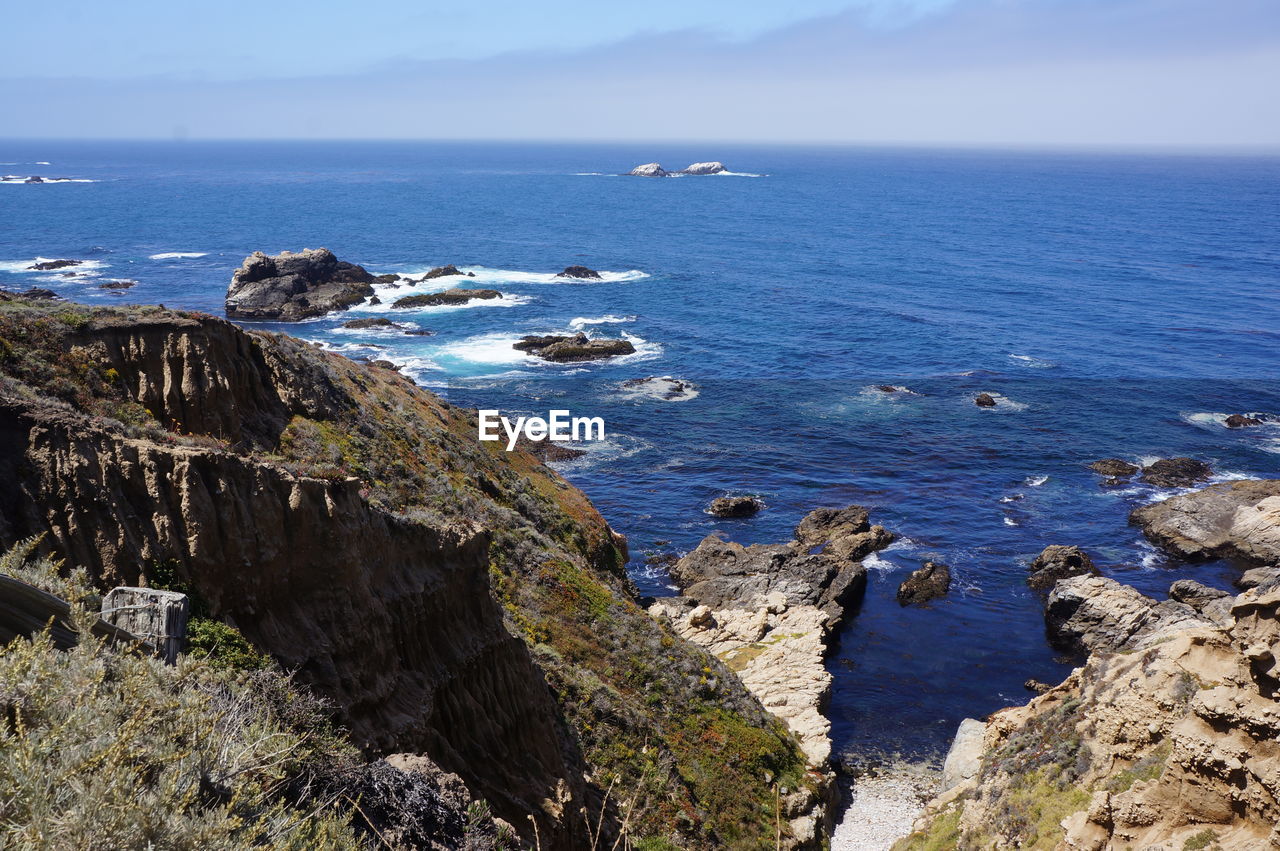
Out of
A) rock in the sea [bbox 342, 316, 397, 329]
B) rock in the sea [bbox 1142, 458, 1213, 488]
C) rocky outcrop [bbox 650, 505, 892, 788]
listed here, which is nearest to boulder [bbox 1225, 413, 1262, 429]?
rock in the sea [bbox 1142, 458, 1213, 488]

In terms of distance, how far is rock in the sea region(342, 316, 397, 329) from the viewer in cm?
8981

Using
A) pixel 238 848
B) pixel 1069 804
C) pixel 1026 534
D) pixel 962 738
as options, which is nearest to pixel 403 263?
pixel 1026 534

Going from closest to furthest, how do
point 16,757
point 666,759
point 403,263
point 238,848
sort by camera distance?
point 16,757, point 238,848, point 666,759, point 403,263

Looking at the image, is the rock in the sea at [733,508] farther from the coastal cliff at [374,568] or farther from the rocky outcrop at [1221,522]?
the rocky outcrop at [1221,522]

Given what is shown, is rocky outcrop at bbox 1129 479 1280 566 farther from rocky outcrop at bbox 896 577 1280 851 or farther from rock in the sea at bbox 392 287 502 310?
rock in the sea at bbox 392 287 502 310

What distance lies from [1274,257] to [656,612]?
13650cm

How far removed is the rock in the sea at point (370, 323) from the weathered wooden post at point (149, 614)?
80.4 m

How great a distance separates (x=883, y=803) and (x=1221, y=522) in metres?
31.1

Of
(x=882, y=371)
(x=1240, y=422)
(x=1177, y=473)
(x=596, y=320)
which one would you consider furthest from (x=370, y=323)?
(x=1240, y=422)

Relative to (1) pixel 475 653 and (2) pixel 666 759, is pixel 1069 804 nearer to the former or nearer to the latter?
(2) pixel 666 759

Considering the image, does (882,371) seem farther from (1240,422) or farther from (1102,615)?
(1102,615)

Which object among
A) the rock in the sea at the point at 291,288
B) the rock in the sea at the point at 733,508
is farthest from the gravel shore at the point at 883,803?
the rock in the sea at the point at 291,288

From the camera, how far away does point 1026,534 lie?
52469 millimetres

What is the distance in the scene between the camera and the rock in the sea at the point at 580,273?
118 metres
